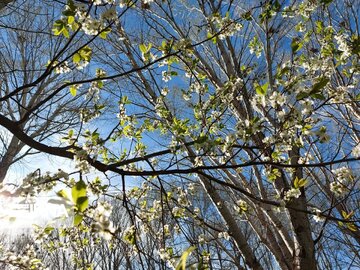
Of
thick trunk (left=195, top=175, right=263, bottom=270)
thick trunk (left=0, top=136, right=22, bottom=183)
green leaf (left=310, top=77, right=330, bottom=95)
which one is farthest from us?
thick trunk (left=0, top=136, right=22, bottom=183)

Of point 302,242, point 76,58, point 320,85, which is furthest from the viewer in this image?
point 302,242

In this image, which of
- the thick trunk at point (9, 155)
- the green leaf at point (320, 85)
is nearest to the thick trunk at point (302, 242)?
the green leaf at point (320, 85)

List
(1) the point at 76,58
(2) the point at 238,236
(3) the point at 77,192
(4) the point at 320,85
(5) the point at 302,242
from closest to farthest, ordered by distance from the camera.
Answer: (3) the point at 77,192, (4) the point at 320,85, (1) the point at 76,58, (5) the point at 302,242, (2) the point at 238,236

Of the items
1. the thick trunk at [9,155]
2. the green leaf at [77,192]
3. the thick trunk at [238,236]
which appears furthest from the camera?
the thick trunk at [9,155]

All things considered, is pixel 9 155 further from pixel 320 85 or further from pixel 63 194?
pixel 320 85

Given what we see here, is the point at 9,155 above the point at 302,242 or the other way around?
above

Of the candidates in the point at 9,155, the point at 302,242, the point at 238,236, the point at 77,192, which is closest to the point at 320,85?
the point at 77,192

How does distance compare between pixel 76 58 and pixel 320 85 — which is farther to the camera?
pixel 76 58

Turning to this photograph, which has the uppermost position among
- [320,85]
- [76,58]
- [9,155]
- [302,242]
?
[9,155]

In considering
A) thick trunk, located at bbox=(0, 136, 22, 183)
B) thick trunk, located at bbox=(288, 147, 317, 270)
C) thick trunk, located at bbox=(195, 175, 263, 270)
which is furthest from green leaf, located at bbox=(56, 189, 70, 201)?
thick trunk, located at bbox=(0, 136, 22, 183)

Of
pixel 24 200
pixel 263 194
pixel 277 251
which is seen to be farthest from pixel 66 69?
pixel 277 251

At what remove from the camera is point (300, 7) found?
2.71 m

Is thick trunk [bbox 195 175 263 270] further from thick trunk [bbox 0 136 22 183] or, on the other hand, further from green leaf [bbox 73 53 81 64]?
thick trunk [bbox 0 136 22 183]

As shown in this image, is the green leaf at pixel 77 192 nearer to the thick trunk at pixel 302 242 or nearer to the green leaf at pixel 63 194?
the green leaf at pixel 63 194
